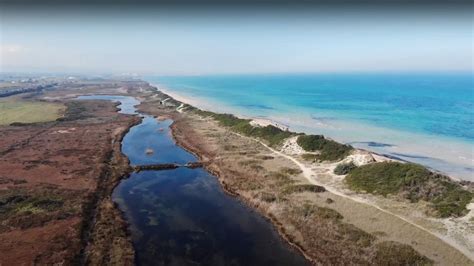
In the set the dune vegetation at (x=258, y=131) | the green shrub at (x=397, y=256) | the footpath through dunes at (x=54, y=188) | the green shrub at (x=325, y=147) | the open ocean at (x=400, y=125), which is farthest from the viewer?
the dune vegetation at (x=258, y=131)

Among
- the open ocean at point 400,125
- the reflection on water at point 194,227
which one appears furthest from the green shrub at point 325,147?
the reflection on water at point 194,227

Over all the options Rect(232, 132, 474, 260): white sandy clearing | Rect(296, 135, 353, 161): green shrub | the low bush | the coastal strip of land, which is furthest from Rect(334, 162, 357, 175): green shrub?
the low bush

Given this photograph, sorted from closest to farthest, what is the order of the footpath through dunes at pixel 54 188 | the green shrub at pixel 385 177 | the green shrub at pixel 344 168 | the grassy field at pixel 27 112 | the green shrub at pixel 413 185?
the footpath through dunes at pixel 54 188 < the green shrub at pixel 413 185 < the green shrub at pixel 385 177 < the green shrub at pixel 344 168 < the grassy field at pixel 27 112

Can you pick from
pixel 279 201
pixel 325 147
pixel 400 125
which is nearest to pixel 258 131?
pixel 325 147

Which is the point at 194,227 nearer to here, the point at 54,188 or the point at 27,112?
the point at 54,188

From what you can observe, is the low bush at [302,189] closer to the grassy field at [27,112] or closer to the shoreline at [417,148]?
the shoreline at [417,148]

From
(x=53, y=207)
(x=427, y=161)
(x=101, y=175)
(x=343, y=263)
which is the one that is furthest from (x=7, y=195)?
(x=427, y=161)

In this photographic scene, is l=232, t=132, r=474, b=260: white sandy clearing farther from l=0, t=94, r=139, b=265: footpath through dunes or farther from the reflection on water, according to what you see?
l=0, t=94, r=139, b=265: footpath through dunes

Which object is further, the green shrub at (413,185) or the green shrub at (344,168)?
the green shrub at (344,168)
